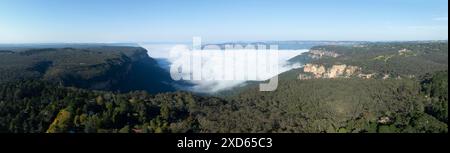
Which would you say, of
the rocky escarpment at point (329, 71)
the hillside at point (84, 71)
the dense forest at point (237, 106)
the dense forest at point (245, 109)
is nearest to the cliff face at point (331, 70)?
the rocky escarpment at point (329, 71)

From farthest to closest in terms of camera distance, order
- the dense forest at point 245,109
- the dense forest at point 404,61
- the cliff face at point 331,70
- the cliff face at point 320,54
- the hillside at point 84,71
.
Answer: the cliff face at point 320,54
the cliff face at point 331,70
the dense forest at point 404,61
the hillside at point 84,71
the dense forest at point 245,109

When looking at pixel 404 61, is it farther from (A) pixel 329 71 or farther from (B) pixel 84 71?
(B) pixel 84 71

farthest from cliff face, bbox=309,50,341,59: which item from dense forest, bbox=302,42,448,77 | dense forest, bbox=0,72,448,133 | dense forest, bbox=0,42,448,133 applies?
dense forest, bbox=0,72,448,133

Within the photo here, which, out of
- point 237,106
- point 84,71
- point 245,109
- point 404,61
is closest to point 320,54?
point 404,61

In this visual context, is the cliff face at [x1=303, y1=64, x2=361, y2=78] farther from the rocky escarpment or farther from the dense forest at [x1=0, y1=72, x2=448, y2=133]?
the dense forest at [x1=0, y1=72, x2=448, y2=133]

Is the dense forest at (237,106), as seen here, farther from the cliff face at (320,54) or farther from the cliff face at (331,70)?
the cliff face at (320,54)
